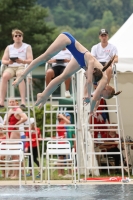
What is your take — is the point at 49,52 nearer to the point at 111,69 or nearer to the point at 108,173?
the point at 111,69

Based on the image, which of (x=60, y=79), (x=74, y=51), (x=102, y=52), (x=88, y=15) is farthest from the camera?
(x=88, y=15)

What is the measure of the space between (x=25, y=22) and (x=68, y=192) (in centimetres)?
3203

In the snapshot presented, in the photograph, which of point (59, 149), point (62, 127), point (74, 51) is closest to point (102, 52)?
point (59, 149)

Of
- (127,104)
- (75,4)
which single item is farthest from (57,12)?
(127,104)

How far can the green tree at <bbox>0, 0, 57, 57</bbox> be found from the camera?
43.9m

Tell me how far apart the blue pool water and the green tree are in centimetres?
3027

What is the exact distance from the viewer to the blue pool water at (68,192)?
12.1 metres

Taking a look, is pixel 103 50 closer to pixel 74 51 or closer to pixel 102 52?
pixel 102 52

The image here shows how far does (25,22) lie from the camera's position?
44.2 m

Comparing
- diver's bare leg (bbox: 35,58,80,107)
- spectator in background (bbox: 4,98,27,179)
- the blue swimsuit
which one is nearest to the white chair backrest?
spectator in background (bbox: 4,98,27,179)

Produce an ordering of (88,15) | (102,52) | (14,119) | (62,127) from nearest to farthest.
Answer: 1. (102,52)
2. (14,119)
3. (62,127)
4. (88,15)

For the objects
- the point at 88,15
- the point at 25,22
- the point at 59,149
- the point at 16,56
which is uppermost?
the point at 88,15

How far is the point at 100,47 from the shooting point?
1568cm

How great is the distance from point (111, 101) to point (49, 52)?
21.5 feet
